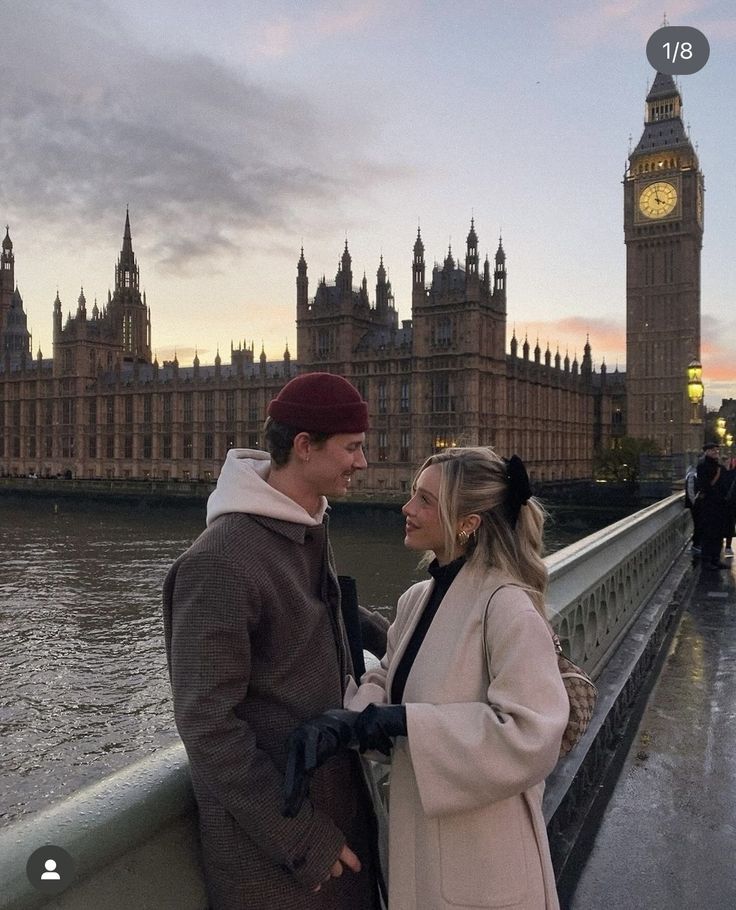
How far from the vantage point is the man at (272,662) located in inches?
64.5

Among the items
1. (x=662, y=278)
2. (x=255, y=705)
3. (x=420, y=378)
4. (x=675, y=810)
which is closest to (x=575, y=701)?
(x=255, y=705)

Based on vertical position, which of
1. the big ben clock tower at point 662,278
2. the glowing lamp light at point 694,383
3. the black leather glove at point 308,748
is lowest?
the black leather glove at point 308,748

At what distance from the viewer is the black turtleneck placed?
195 centimetres

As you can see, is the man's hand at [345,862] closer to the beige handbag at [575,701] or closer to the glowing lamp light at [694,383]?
the beige handbag at [575,701]

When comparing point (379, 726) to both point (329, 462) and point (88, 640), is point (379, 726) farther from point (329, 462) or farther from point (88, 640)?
point (88, 640)

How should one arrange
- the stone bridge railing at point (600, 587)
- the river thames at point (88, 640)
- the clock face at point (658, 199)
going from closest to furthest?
the stone bridge railing at point (600, 587)
the river thames at point (88, 640)
the clock face at point (658, 199)

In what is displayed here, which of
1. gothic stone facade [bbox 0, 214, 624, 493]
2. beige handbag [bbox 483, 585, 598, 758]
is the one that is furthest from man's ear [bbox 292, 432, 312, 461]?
gothic stone facade [bbox 0, 214, 624, 493]

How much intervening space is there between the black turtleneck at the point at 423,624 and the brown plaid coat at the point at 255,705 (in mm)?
156

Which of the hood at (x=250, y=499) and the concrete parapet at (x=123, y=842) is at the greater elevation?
the hood at (x=250, y=499)

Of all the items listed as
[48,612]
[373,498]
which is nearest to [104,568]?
[48,612]

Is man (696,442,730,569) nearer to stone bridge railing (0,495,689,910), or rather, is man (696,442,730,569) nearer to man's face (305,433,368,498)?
man's face (305,433,368,498)

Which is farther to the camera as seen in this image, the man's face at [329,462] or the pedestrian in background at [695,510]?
the pedestrian in background at [695,510]

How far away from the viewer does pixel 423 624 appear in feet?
6.47

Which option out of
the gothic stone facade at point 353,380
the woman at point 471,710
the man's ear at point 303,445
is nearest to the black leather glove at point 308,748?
the woman at point 471,710
